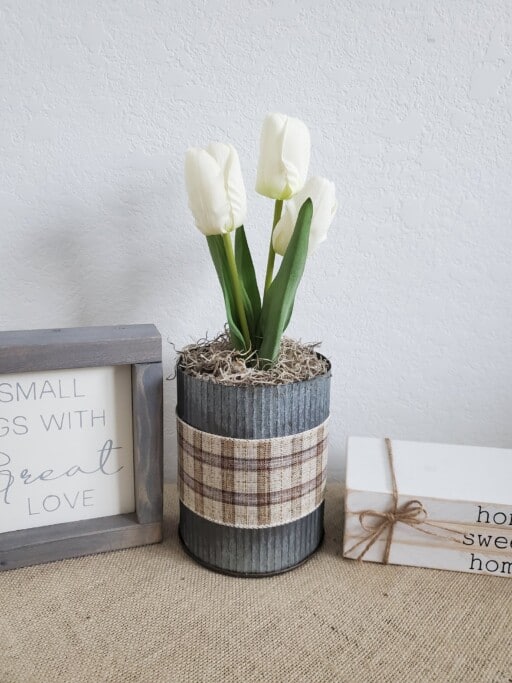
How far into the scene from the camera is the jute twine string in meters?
0.53

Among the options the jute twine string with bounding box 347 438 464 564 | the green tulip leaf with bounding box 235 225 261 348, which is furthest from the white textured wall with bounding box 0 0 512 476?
the jute twine string with bounding box 347 438 464 564

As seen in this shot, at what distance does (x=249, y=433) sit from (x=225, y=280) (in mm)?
139

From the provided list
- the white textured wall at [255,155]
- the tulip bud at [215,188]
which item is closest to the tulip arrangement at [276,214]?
the tulip bud at [215,188]

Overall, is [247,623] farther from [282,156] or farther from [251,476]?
[282,156]

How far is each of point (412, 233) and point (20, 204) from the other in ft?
1.41

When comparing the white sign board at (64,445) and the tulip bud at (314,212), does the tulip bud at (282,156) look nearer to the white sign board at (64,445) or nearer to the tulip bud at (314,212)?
the tulip bud at (314,212)

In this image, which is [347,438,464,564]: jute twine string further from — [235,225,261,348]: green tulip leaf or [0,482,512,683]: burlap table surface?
[235,225,261,348]: green tulip leaf

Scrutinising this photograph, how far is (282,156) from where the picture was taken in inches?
19.1

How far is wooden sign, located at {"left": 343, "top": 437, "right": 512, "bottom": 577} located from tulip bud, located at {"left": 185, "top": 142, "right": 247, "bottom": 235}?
0.27m

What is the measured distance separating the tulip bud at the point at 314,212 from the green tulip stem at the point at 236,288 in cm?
5

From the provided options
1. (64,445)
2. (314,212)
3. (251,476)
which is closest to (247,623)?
(251,476)

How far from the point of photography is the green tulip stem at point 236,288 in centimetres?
50

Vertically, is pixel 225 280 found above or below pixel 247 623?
above

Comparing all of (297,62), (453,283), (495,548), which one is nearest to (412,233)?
(453,283)
